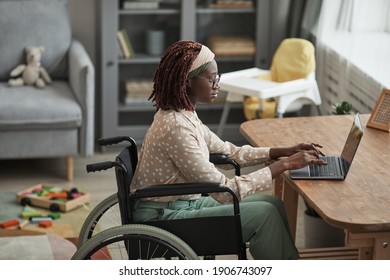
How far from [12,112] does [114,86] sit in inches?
33.7

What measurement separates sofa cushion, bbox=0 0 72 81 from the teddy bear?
0.07 m

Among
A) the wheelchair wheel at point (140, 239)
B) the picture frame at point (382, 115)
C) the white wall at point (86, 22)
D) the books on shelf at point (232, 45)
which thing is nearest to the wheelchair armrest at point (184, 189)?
the wheelchair wheel at point (140, 239)

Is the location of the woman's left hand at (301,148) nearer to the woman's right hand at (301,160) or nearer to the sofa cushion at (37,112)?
the woman's right hand at (301,160)

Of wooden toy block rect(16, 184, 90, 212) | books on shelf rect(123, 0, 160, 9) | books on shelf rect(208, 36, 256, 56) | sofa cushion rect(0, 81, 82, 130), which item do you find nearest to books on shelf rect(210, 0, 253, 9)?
books on shelf rect(208, 36, 256, 56)

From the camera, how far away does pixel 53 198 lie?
4.67 metres

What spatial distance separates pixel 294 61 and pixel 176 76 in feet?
7.05

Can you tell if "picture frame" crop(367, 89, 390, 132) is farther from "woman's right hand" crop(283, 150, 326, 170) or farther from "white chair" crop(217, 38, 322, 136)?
"white chair" crop(217, 38, 322, 136)

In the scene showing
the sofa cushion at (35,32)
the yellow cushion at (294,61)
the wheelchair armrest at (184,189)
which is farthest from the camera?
the sofa cushion at (35,32)

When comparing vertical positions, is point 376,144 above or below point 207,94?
below

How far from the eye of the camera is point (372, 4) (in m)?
4.76

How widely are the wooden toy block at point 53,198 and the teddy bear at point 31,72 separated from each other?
0.72m

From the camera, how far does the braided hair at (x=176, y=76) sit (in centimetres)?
302

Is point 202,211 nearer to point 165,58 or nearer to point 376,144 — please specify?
point 165,58
